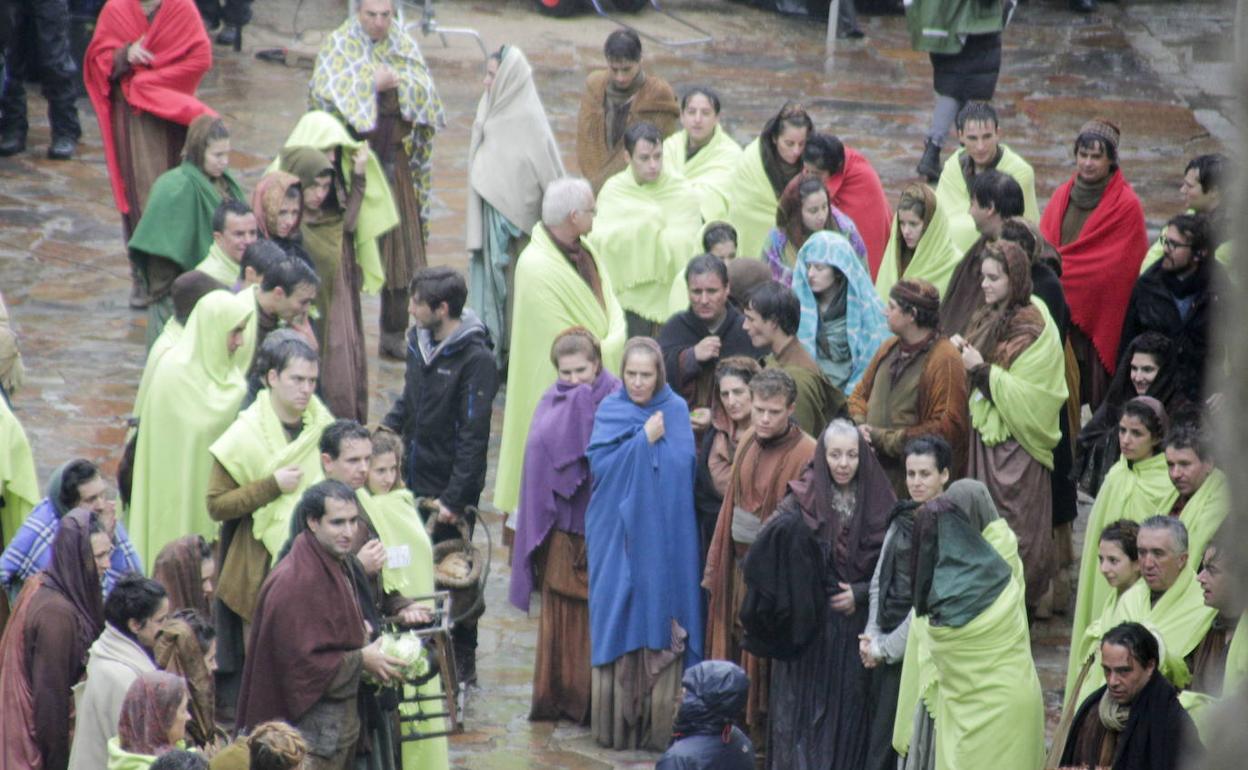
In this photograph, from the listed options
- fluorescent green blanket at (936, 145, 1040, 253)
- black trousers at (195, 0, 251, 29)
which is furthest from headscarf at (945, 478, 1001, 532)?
black trousers at (195, 0, 251, 29)

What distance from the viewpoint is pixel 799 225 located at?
8.37m

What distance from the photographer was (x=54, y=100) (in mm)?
13523

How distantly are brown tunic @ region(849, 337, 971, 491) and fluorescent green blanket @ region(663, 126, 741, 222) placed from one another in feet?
7.85

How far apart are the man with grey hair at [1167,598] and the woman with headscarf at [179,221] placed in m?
4.77

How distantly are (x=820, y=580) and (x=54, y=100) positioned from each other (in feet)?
29.9

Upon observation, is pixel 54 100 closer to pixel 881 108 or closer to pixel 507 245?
pixel 507 245

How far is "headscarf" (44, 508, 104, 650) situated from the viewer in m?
5.65

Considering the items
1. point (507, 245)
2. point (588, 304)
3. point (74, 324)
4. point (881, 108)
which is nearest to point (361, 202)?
point (507, 245)

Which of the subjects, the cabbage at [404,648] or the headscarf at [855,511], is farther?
the headscarf at [855,511]

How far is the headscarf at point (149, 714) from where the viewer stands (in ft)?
16.2

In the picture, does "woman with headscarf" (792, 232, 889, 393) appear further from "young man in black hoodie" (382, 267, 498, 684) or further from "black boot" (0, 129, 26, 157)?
"black boot" (0, 129, 26, 157)

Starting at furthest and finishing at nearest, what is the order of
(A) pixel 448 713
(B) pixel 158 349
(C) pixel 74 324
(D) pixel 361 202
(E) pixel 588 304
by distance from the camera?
(C) pixel 74 324 < (D) pixel 361 202 < (E) pixel 588 304 < (B) pixel 158 349 < (A) pixel 448 713

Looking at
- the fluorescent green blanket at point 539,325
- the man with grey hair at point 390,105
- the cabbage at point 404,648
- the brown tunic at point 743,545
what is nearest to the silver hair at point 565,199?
the fluorescent green blanket at point 539,325

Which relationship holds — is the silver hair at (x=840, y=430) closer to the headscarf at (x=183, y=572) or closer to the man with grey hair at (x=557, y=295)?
the man with grey hair at (x=557, y=295)
